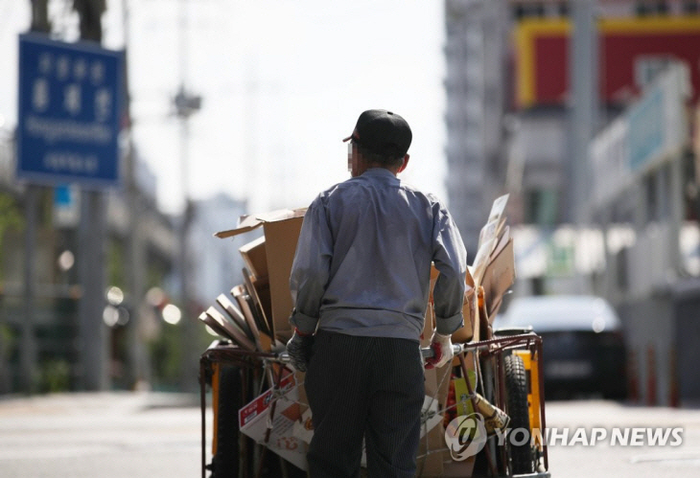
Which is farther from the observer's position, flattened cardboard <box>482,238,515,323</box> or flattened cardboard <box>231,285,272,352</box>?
flattened cardboard <box>482,238,515,323</box>

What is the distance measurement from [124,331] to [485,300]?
45.5 meters

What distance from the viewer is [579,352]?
59.6 ft

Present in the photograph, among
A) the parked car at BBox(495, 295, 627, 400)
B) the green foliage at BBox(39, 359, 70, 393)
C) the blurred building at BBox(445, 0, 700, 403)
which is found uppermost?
the blurred building at BBox(445, 0, 700, 403)

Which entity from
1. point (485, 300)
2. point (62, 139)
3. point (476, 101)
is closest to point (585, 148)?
point (62, 139)

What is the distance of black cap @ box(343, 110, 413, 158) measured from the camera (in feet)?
17.2

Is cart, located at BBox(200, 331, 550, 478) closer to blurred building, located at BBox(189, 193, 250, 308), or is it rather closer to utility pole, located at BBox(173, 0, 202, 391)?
utility pole, located at BBox(173, 0, 202, 391)

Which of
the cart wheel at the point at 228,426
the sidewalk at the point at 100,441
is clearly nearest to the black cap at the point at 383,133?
the cart wheel at the point at 228,426

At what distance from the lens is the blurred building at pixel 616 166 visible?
22188mm

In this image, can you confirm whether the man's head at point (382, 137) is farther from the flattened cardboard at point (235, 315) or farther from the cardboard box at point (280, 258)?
the flattened cardboard at point (235, 315)

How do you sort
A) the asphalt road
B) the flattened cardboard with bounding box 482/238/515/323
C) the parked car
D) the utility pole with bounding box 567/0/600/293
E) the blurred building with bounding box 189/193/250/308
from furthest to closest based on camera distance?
1. the blurred building with bounding box 189/193/250/308
2. the utility pole with bounding box 567/0/600/293
3. the parked car
4. the asphalt road
5. the flattened cardboard with bounding box 482/238/515/323

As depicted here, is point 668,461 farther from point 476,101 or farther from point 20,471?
point 476,101

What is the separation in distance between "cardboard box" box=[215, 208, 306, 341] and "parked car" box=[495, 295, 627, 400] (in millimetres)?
11874

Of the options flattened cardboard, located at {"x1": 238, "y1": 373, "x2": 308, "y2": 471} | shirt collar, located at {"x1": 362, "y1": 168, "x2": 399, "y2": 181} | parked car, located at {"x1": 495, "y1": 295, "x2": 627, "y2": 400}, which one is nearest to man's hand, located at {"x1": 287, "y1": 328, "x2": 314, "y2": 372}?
shirt collar, located at {"x1": 362, "y1": 168, "x2": 399, "y2": 181}

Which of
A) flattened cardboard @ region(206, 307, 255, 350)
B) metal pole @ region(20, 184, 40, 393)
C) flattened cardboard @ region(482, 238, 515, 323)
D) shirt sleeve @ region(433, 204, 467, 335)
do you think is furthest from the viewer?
metal pole @ region(20, 184, 40, 393)
